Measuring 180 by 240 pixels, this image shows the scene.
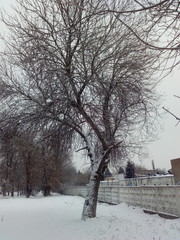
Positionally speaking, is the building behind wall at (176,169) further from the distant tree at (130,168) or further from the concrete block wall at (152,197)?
the distant tree at (130,168)

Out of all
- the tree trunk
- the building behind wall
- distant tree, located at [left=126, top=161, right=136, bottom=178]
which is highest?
distant tree, located at [left=126, top=161, right=136, bottom=178]

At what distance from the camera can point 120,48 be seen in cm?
973

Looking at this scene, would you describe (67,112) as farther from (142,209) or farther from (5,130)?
(142,209)

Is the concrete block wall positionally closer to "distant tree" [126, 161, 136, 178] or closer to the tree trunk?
"distant tree" [126, 161, 136, 178]

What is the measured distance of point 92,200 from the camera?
10.1 m

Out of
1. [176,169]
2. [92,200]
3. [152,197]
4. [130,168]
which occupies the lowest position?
[92,200]

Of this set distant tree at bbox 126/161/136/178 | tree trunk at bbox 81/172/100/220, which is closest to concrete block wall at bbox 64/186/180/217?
distant tree at bbox 126/161/136/178

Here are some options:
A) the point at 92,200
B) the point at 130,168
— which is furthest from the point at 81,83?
the point at 130,168

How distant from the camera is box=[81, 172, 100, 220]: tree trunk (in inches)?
389

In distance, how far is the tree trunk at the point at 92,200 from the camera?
9.89 meters

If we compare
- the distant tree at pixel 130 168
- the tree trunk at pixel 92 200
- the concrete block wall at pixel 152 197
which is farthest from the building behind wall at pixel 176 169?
the tree trunk at pixel 92 200

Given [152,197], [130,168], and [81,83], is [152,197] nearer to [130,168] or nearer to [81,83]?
[81,83]

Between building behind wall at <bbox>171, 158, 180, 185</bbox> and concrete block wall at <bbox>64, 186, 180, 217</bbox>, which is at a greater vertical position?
building behind wall at <bbox>171, 158, 180, 185</bbox>

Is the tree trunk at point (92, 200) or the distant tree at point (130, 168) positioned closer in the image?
the tree trunk at point (92, 200)
